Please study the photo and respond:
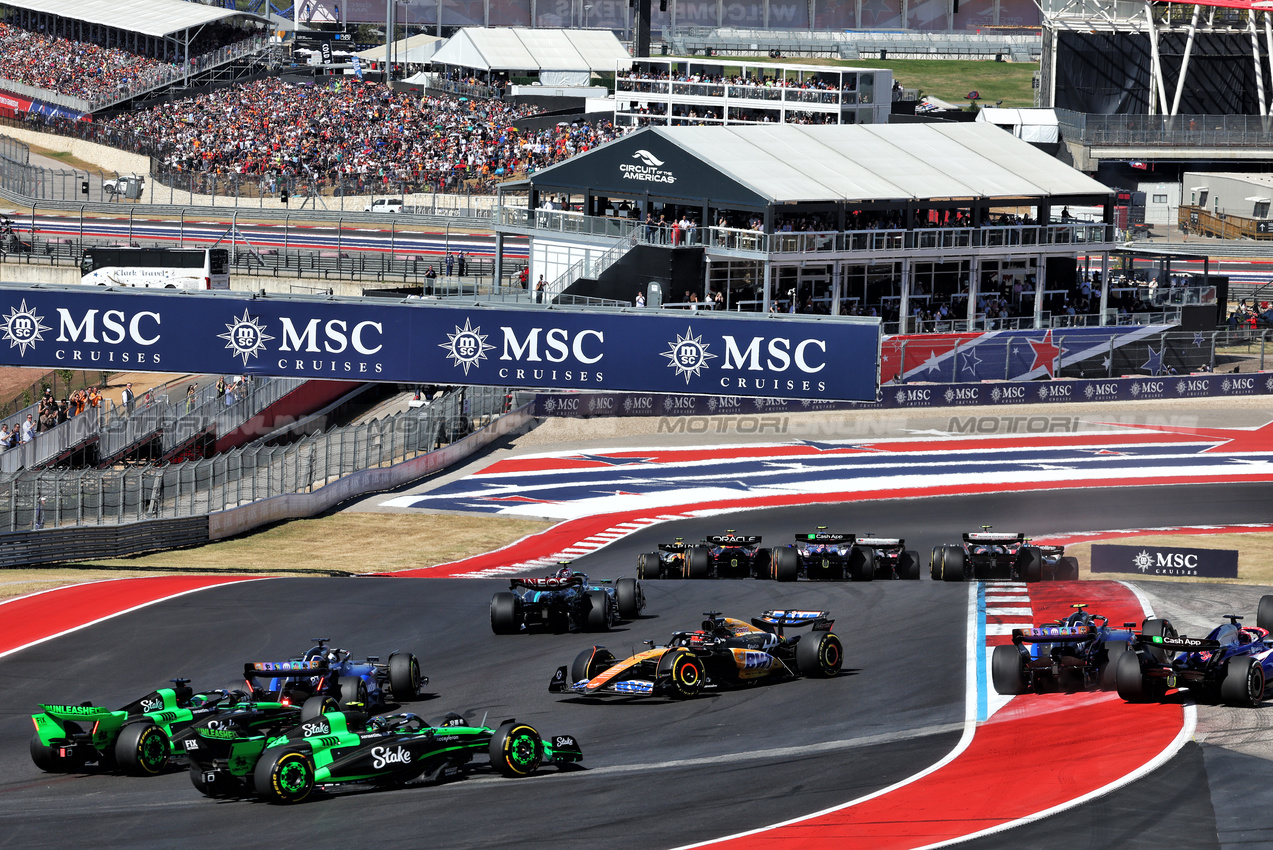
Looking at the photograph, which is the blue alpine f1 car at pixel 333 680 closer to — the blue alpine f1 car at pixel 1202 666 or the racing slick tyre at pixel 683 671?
the racing slick tyre at pixel 683 671

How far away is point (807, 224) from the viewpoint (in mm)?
52906

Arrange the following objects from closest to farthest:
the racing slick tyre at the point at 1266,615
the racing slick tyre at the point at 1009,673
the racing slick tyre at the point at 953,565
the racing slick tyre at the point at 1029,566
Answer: the racing slick tyre at the point at 1009,673 < the racing slick tyre at the point at 1266,615 < the racing slick tyre at the point at 1029,566 < the racing slick tyre at the point at 953,565

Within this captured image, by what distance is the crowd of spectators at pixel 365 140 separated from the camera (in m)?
76.7

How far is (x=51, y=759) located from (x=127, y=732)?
1.01m

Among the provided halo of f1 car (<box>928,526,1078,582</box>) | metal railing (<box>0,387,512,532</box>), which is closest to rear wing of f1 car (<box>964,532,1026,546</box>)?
halo of f1 car (<box>928,526,1078,582</box>)

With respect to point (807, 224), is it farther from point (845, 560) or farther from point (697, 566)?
point (845, 560)

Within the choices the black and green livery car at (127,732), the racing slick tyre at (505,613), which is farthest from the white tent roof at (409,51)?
the black and green livery car at (127,732)

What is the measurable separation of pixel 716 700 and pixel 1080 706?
468 centimetres

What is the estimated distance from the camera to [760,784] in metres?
17.5

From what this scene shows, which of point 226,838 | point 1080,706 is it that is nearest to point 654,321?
point 1080,706

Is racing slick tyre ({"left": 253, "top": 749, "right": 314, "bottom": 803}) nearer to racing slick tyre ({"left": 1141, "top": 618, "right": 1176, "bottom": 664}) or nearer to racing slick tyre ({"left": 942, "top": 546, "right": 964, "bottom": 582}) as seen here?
racing slick tyre ({"left": 1141, "top": 618, "right": 1176, "bottom": 664})

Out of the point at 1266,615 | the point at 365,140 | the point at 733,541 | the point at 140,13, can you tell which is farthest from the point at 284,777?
the point at 140,13

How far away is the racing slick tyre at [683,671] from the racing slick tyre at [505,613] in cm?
471

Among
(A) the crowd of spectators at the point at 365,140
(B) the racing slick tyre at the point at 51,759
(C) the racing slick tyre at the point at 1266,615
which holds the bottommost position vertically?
(B) the racing slick tyre at the point at 51,759
